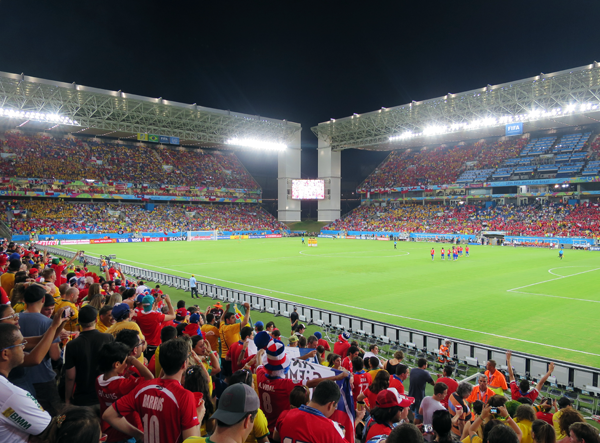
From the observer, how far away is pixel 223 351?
283 inches

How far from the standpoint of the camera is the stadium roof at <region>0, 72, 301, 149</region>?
49125 mm

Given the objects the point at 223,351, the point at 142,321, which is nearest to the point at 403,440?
the point at 223,351

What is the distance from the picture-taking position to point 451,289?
72.8 feet

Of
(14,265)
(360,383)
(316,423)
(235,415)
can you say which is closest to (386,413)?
(316,423)

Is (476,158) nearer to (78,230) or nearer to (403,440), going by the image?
(78,230)

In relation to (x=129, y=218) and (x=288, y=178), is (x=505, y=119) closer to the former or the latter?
(x=288, y=178)

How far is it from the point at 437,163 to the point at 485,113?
21.8 metres

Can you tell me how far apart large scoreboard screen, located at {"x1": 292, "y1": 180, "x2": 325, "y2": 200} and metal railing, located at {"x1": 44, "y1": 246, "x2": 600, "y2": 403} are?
63492mm

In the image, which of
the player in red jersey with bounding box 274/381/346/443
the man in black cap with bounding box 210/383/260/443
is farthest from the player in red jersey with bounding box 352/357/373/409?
the man in black cap with bounding box 210/383/260/443

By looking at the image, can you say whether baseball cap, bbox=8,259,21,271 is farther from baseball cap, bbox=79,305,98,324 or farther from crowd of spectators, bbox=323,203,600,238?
crowd of spectators, bbox=323,203,600,238

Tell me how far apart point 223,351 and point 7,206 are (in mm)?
66173

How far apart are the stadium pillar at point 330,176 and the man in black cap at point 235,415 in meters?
79.7

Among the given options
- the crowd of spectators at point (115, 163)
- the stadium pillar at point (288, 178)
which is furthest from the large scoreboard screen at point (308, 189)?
the crowd of spectators at point (115, 163)

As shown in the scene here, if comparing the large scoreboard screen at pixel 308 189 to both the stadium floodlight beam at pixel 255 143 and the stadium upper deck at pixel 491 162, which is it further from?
the stadium upper deck at pixel 491 162
